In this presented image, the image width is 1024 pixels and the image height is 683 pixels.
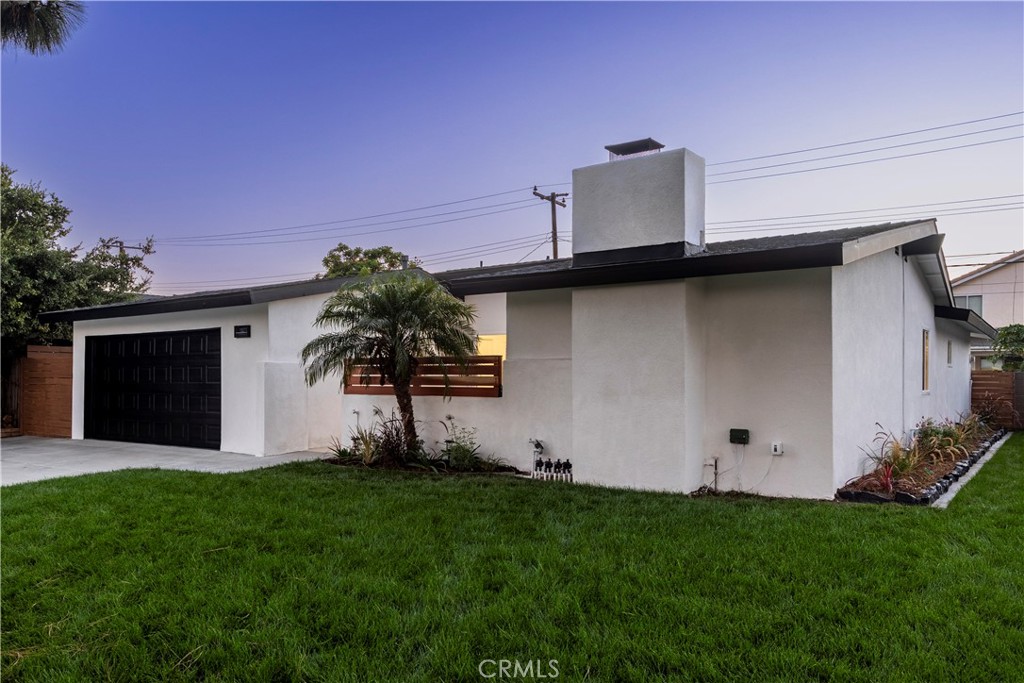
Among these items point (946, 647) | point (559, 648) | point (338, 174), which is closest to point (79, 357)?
point (338, 174)

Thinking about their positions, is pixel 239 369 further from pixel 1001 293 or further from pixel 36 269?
pixel 1001 293

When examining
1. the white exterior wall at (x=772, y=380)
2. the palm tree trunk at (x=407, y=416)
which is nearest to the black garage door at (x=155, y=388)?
the palm tree trunk at (x=407, y=416)

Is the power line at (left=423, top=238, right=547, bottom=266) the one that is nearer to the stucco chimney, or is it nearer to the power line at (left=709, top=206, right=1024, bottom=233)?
the power line at (left=709, top=206, right=1024, bottom=233)

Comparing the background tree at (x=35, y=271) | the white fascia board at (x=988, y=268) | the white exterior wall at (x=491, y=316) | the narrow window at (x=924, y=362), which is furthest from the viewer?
the white fascia board at (x=988, y=268)

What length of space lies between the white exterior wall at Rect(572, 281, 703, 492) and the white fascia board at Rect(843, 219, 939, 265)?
5.24 feet

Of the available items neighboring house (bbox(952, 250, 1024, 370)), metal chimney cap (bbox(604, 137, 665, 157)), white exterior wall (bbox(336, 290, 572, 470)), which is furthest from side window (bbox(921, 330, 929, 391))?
neighboring house (bbox(952, 250, 1024, 370))

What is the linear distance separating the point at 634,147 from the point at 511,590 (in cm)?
620

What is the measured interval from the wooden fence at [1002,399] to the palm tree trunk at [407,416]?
1361cm

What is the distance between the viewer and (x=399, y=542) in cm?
480

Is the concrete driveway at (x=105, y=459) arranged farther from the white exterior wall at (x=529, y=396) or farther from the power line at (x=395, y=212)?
the power line at (x=395, y=212)

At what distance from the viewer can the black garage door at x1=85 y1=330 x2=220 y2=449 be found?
36.6 ft

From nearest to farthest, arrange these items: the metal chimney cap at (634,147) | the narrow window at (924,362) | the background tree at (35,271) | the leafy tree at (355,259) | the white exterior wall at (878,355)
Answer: the white exterior wall at (878,355)
the metal chimney cap at (634,147)
the narrow window at (924,362)
the background tree at (35,271)
the leafy tree at (355,259)

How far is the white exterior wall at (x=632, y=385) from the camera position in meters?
6.80

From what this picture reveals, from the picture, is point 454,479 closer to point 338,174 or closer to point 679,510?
point 679,510
